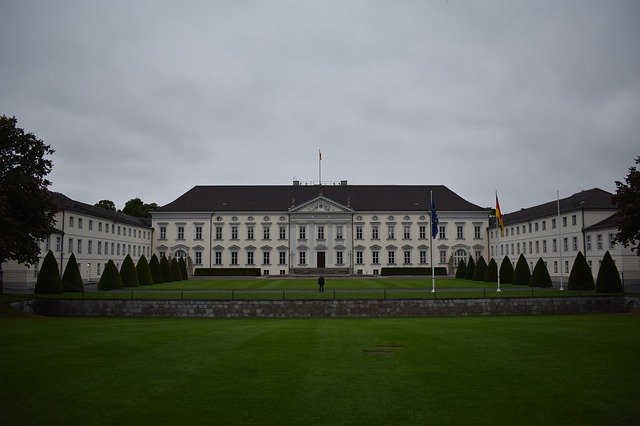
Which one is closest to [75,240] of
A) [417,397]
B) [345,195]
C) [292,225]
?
[292,225]

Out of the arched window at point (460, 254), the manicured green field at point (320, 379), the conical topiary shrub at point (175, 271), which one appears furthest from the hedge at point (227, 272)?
the manicured green field at point (320, 379)

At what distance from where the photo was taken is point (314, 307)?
1197 inches

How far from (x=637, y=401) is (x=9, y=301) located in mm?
30175

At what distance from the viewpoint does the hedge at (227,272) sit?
64.9m

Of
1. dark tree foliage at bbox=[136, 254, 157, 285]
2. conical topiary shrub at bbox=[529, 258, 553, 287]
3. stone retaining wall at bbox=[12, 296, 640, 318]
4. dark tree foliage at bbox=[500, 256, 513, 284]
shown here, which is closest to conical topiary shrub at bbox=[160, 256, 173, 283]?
dark tree foliage at bbox=[136, 254, 157, 285]

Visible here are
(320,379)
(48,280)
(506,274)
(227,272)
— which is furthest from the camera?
(227,272)

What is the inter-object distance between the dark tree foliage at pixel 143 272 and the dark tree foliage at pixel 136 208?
4741 cm

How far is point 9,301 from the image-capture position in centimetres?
2784

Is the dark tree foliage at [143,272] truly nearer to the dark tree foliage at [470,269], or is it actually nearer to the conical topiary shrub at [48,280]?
the conical topiary shrub at [48,280]

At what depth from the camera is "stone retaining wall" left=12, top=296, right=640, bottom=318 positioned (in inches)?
1196

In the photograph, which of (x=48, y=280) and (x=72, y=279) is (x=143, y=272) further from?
(x=48, y=280)

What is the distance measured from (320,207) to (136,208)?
4234cm

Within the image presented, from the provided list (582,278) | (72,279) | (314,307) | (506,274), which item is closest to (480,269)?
(506,274)

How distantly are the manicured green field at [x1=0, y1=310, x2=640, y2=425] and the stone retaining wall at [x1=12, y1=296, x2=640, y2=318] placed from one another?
13.9 meters
